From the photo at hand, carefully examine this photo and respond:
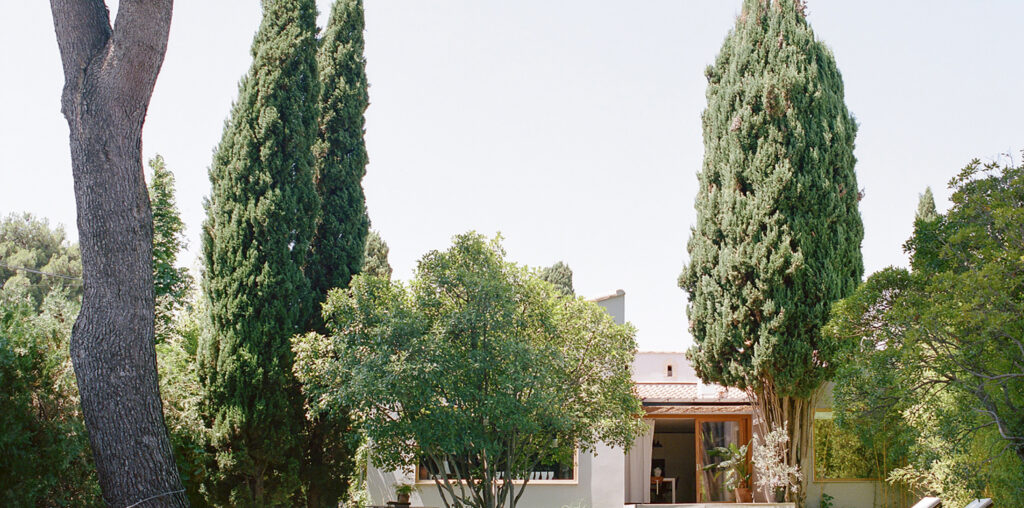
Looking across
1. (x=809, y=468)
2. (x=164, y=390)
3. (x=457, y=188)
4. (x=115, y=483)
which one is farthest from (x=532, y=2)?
(x=809, y=468)

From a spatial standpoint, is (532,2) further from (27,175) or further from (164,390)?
(27,175)

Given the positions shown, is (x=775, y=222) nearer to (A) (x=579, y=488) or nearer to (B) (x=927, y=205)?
(A) (x=579, y=488)

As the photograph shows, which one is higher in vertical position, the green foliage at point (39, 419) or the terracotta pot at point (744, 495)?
the green foliage at point (39, 419)

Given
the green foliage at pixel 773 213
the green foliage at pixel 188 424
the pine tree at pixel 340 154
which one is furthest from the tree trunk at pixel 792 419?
the green foliage at pixel 188 424

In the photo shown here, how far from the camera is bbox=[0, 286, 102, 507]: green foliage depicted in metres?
7.92

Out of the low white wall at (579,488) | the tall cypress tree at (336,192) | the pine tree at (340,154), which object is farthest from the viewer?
the low white wall at (579,488)

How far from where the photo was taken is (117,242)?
320 inches

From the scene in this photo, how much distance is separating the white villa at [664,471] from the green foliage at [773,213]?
1.37 m

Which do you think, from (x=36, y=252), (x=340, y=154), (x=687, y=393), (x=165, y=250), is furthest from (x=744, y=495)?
(x=36, y=252)

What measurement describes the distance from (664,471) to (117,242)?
15055 millimetres

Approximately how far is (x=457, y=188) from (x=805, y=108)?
7.79 meters

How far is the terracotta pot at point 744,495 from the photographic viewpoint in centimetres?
1570

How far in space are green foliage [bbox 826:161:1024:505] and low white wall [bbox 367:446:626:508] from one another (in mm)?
5818

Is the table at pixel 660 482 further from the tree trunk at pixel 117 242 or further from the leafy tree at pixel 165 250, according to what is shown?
the tree trunk at pixel 117 242
